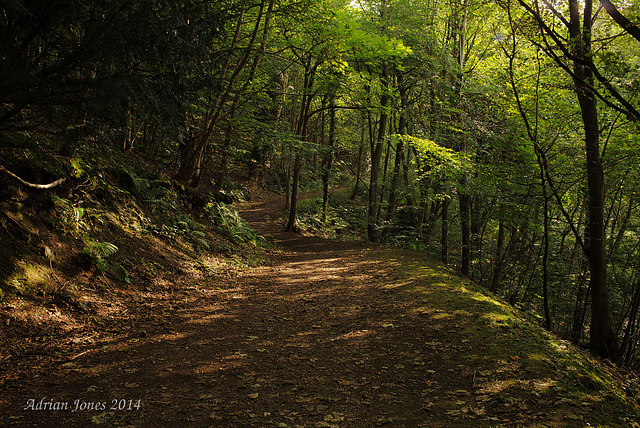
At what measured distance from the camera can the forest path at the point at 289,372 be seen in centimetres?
326

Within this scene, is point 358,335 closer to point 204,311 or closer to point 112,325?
point 204,311

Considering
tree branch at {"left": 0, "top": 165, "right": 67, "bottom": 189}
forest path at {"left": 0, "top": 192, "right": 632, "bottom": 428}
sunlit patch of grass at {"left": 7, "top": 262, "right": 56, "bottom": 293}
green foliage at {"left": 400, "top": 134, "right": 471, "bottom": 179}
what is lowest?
forest path at {"left": 0, "top": 192, "right": 632, "bottom": 428}

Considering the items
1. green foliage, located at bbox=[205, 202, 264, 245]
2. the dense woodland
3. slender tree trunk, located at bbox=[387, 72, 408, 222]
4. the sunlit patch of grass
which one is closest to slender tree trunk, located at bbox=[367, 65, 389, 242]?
the dense woodland

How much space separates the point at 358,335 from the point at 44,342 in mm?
3991

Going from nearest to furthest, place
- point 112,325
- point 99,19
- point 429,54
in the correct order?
1. point 99,19
2. point 112,325
3. point 429,54

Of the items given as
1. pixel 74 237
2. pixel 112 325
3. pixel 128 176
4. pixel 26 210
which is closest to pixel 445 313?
pixel 112 325

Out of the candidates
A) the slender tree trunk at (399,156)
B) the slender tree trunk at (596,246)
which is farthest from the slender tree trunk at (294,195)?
the slender tree trunk at (596,246)

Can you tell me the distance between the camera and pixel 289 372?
14.0 ft

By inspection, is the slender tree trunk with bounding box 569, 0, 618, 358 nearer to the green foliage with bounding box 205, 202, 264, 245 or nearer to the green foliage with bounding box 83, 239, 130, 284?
the green foliage with bounding box 83, 239, 130, 284

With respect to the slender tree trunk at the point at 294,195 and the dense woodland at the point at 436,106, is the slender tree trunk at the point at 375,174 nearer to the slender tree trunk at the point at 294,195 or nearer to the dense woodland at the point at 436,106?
the dense woodland at the point at 436,106

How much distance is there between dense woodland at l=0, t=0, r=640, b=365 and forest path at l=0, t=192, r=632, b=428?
2.74 metres

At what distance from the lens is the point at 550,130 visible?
8891 mm

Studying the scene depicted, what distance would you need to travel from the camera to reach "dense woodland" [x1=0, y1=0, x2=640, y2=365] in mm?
4027

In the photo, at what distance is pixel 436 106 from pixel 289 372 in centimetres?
1220
